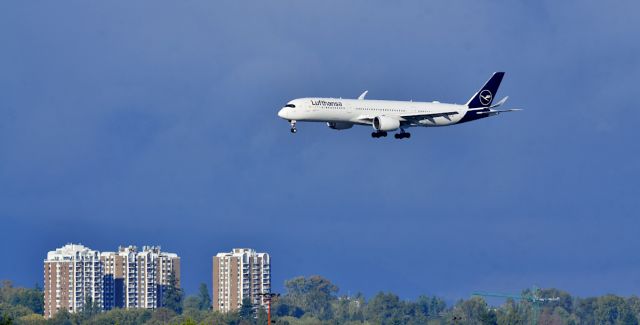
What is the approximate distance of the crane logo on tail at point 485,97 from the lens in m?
183

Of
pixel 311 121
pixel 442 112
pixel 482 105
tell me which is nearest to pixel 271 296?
pixel 311 121

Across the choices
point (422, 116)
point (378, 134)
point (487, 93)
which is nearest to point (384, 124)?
point (378, 134)

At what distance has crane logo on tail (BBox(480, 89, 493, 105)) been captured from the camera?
7205 inches

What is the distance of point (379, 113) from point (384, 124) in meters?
1.62

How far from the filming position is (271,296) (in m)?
154

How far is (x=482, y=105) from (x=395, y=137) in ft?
67.3

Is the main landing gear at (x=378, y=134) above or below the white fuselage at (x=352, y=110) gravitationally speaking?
below

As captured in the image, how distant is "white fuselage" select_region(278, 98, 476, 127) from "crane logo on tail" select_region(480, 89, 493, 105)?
16.3 m

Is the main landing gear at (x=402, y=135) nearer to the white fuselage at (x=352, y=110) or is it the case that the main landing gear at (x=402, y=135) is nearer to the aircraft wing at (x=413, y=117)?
the white fuselage at (x=352, y=110)

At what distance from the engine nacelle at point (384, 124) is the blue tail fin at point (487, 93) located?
21953 millimetres

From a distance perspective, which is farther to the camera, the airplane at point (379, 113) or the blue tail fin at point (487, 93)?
the blue tail fin at point (487, 93)

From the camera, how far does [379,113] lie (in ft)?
529

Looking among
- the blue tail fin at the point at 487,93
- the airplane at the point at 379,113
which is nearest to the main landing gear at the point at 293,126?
the airplane at the point at 379,113

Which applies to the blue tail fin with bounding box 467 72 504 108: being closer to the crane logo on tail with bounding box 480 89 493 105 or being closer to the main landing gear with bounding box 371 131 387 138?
the crane logo on tail with bounding box 480 89 493 105
